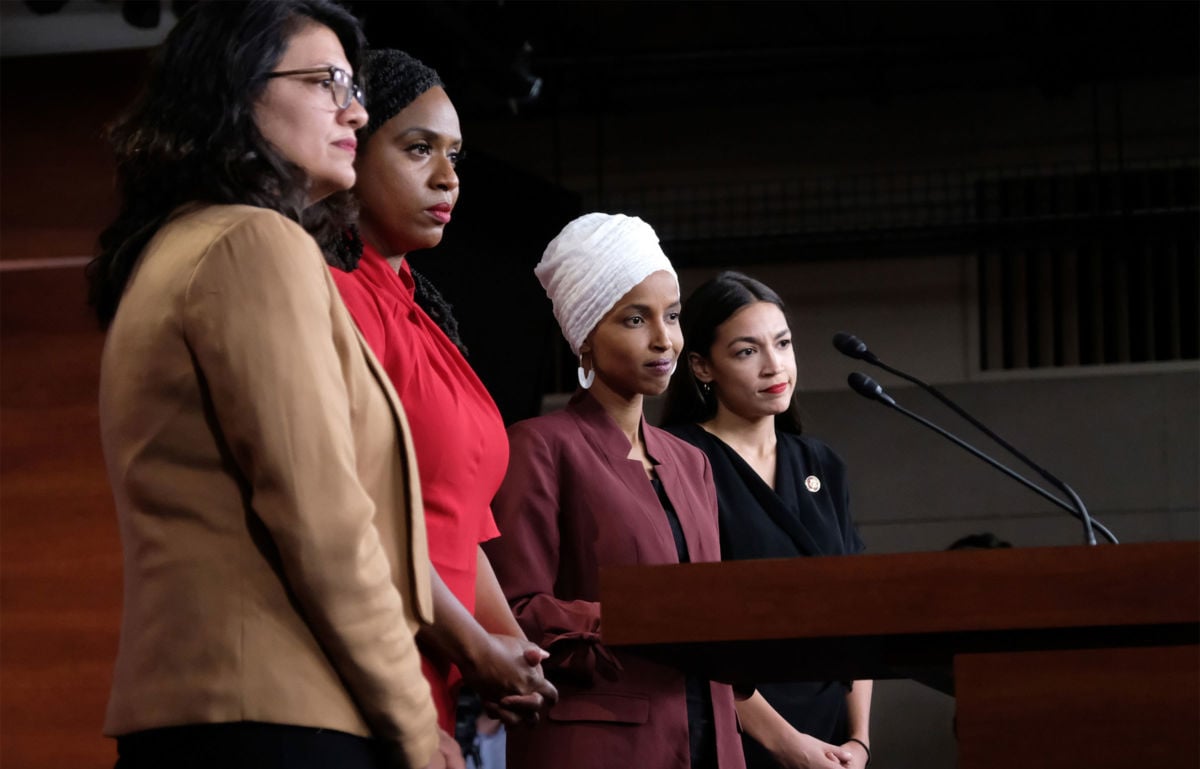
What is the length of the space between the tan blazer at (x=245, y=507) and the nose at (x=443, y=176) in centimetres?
73

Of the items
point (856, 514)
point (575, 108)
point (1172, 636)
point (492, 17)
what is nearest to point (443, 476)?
point (1172, 636)

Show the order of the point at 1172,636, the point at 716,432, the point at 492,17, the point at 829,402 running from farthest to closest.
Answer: the point at 829,402
the point at 492,17
the point at 716,432
the point at 1172,636

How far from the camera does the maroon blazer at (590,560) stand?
88.9 inches

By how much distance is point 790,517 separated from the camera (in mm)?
3074

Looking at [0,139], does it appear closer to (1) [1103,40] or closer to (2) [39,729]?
(2) [39,729]

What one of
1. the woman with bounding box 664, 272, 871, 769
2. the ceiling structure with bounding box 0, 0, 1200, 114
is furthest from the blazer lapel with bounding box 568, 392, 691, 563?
the ceiling structure with bounding box 0, 0, 1200, 114

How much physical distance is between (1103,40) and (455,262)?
134 inches

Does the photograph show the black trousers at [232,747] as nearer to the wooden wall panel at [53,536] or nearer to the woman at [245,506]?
the woman at [245,506]

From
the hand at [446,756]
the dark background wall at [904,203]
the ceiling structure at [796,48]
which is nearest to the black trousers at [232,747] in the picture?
the hand at [446,756]

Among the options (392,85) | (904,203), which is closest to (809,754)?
(392,85)

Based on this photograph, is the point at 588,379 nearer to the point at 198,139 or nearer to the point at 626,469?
the point at 626,469

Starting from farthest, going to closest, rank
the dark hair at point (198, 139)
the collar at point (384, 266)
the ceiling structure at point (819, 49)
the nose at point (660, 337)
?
the ceiling structure at point (819, 49) < the nose at point (660, 337) < the collar at point (384, 266) < the dark hair at point (198, 139)

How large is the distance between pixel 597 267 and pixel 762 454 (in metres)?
0.77

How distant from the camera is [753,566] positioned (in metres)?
1.72
